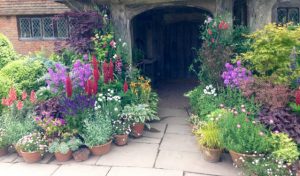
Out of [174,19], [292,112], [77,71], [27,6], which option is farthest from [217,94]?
[27,6]

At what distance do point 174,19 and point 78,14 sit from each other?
5177 millimetres

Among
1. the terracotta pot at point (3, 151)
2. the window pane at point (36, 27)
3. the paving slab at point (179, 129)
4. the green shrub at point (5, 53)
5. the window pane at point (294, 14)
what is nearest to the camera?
the terracotta pot at point (3, 151)

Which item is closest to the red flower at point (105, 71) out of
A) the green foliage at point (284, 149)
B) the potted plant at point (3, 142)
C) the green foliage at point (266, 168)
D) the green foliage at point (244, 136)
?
the potted plant at point (3, 142)

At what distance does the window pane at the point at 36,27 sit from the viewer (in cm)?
1224

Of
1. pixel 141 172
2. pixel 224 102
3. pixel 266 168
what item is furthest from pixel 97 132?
pixel 266 168

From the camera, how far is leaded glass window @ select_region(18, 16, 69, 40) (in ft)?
39.8

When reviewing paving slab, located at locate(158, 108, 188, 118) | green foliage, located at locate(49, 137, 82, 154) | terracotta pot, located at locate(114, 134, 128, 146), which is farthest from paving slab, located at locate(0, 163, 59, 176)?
paving slab, located at locate(158, 108, 188, 118)

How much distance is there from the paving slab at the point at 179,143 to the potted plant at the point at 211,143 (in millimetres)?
443

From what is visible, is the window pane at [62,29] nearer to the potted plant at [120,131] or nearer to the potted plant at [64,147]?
the potted plant at [120,131]

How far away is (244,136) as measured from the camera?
15.5ft

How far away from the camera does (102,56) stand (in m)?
7.36

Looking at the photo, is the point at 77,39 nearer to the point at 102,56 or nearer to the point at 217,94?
the point at 102,56

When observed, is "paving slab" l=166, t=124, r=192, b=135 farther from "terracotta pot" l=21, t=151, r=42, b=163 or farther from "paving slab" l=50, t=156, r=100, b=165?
"terracotta pot" l=21, t=151, r=42, b=163

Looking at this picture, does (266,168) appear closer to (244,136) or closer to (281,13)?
(244,136)
